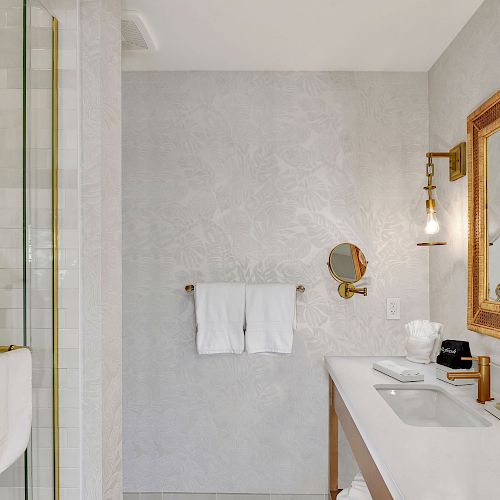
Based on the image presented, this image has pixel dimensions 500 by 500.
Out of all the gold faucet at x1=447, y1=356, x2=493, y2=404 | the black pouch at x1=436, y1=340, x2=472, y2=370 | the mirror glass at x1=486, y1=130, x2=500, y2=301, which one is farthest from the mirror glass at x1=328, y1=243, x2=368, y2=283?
the gold faucet at x1=447, y1=356, x2=493, y2=404

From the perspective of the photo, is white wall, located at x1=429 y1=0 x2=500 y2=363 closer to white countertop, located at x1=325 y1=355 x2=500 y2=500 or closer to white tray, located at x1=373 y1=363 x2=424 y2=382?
white tray, located at x1=373 y1=363 x2=424 y2=382

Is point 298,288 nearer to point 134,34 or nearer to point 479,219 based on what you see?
point 479,219

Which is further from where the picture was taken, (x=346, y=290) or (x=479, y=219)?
(x=346, y=290)

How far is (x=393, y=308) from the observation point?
2.72 metres

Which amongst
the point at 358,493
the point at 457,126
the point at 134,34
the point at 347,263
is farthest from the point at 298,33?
the point at 358,493

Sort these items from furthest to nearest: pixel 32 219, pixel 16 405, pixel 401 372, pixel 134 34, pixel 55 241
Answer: pixel 134 34
pixel 401 372
pixel 55 241
pixel 32 219
pixel 16 405

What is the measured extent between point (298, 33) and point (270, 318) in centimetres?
135

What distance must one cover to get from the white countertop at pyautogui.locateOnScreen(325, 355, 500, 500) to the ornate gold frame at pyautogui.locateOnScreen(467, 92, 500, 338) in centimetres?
30

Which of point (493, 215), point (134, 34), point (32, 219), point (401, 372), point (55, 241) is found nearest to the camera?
point (32, 219)

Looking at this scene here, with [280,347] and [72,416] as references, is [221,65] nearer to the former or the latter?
[280,347]

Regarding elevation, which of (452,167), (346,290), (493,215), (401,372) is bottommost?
(401,372)

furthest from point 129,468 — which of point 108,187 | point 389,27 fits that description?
point 389,27

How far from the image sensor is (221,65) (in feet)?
8.75

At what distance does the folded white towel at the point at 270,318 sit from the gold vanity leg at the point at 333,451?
33cm
